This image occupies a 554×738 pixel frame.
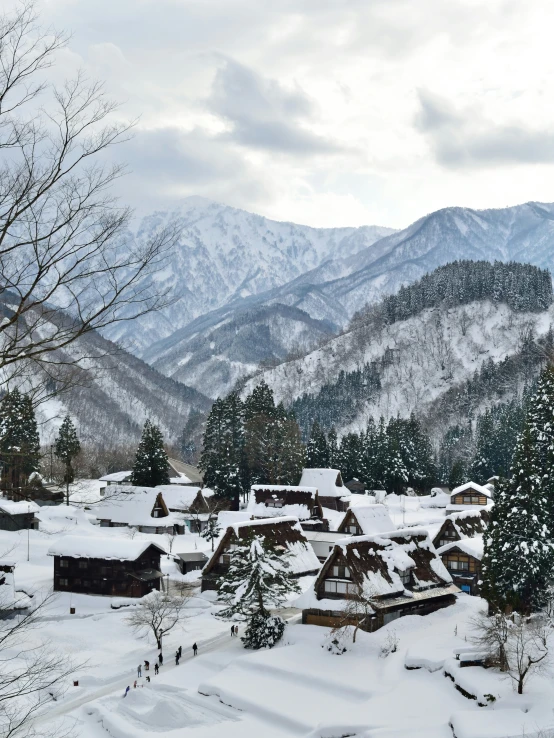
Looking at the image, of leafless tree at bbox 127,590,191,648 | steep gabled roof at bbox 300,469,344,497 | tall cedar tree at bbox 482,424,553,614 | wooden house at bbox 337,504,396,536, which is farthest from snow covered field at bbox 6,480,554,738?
steep gabled roof at bbox 300,469,344,497

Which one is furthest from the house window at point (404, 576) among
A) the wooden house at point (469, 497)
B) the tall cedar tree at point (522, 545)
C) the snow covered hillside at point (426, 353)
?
the snow covered hillside at point (426, 353)

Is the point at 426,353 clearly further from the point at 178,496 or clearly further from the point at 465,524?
the point at 465,524

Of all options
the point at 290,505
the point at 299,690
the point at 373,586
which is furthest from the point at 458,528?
the point at 299,690

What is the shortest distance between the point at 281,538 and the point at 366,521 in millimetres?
9996

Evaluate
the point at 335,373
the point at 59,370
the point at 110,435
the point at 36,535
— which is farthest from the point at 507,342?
the point at 59,370

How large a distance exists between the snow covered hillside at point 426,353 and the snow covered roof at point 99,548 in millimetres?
115526

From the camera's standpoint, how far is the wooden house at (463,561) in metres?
45.3

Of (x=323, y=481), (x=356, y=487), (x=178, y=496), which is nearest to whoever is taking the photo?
(x=178, y=496)

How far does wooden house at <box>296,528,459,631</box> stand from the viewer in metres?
34.2

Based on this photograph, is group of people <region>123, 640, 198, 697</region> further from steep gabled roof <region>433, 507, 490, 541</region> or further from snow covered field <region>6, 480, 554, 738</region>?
steep gabled roof <region>433, 507, 490, 541</region>

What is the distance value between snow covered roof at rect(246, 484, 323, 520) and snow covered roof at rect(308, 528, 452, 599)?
18.7 metres

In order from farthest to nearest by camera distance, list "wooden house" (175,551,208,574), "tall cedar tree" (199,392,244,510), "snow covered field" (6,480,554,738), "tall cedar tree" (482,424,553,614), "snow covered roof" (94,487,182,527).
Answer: "tall cedar tree" (199,392,244,510) < "snow covered roof" (94,487,182,527) < "wooden house" (175,551,208,574) < "tall cedar tree" (482,424,553,614) < "snow covered field" (6,480,554,738)

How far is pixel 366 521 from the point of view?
167 ft

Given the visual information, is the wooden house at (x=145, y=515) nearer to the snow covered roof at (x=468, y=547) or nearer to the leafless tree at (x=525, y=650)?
the snow covered roof at (x=468, y=547)
